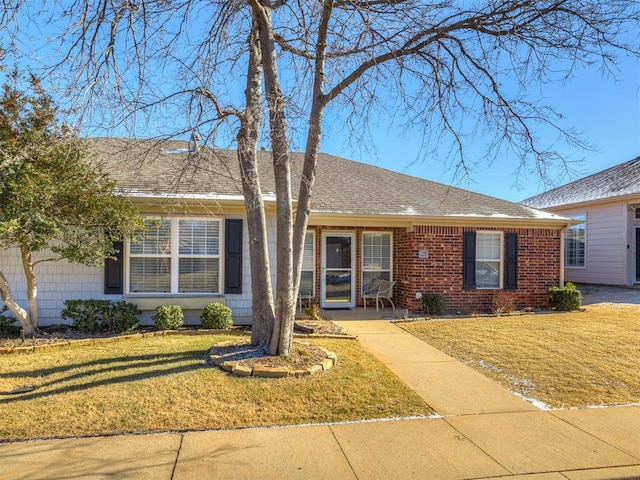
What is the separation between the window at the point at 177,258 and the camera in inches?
356

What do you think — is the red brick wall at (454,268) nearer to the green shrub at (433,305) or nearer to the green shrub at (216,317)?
the green shrub at (433,305)

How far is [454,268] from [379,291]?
195 cm

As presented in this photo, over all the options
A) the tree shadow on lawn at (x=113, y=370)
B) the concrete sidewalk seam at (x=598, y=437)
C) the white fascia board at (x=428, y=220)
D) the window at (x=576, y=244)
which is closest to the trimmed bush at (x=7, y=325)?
the tree shadow on lawn at (x=113, y=370)

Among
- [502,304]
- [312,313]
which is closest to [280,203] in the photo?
[312,313]

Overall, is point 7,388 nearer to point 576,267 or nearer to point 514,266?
point 514,266

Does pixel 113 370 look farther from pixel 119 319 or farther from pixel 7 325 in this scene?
pixel 7 325

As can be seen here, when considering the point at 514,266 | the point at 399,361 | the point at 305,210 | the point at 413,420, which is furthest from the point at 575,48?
the point at 514,266

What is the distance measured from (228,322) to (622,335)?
726cm

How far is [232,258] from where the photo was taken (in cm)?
925

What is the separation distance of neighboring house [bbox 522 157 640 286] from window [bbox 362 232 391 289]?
846 cm

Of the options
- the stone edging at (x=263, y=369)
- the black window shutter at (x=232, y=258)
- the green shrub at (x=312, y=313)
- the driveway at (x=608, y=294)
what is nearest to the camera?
the stone edging at (x=263, y=369)

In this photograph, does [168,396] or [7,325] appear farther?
[7,325]

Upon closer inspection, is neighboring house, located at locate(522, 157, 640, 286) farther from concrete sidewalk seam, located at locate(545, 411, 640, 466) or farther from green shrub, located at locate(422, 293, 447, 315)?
concrete sidewalk seam, located at locate(545, 411, 640, 466)

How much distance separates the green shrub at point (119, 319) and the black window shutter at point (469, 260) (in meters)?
7.62
